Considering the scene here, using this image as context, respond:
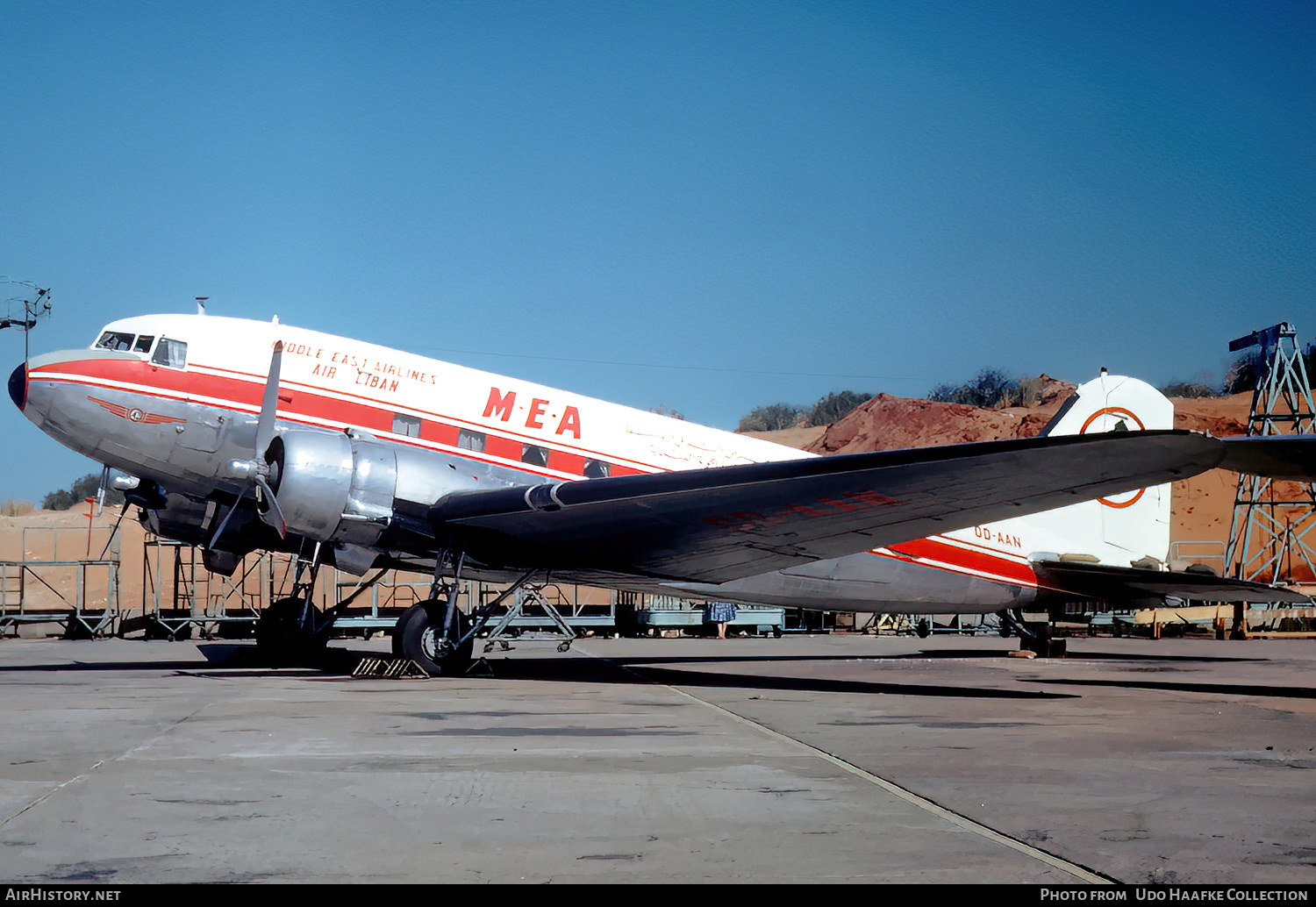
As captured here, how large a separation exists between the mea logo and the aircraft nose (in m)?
6.39

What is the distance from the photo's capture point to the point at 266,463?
13625 mm

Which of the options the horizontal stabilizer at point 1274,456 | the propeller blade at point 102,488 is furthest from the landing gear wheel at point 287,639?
the horizontal stabilizer at point 1274,456

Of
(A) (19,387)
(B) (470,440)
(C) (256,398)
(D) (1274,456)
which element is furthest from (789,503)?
(A) (19,387)

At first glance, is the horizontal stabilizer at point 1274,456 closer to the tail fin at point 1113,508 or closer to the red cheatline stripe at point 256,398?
the tail fin at point 1113,508

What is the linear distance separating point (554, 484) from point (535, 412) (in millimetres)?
2382

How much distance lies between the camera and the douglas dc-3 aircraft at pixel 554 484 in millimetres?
11234

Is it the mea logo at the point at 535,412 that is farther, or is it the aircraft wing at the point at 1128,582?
the aircraft wing at the point at 1128,582

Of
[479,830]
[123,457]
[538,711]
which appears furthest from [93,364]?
[479,830]

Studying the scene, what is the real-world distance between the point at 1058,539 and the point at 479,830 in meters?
16.3

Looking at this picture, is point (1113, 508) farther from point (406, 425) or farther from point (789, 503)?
point (406, 425)

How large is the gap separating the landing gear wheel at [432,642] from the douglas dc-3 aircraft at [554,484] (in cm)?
4

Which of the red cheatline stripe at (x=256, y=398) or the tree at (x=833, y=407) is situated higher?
the tree at (x=833, y=407)

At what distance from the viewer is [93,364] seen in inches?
585

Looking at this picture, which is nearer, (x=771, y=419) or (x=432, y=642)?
(x=432, y=642)
